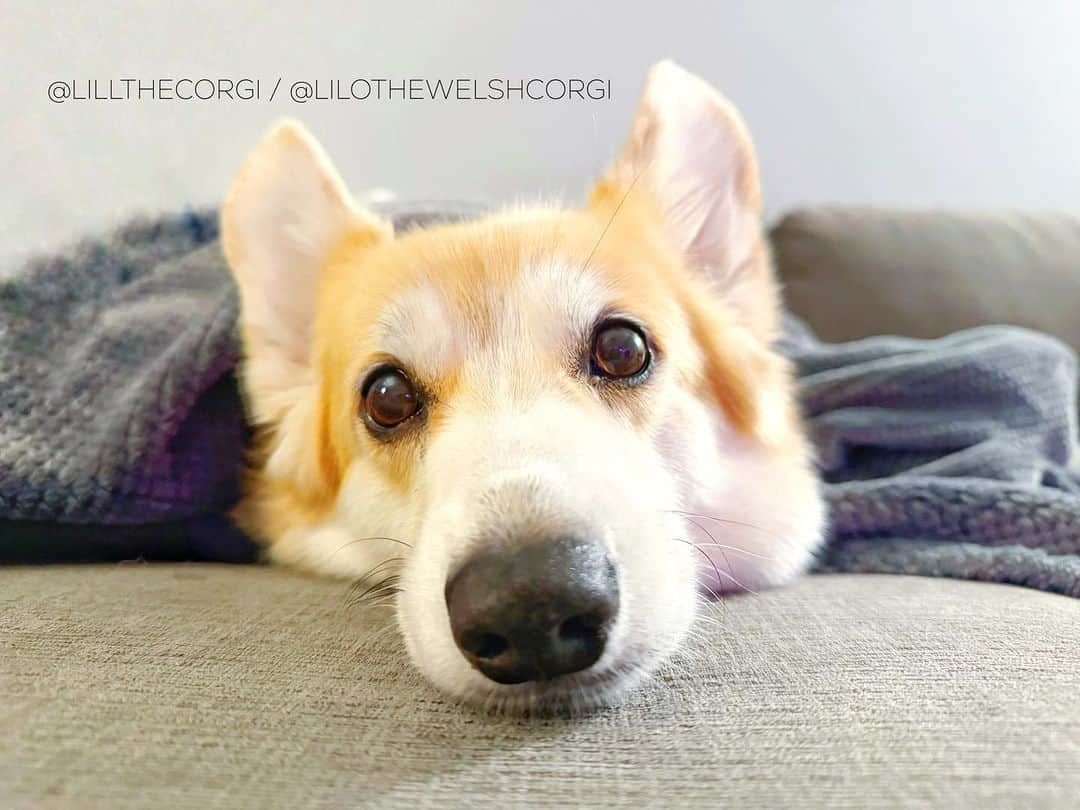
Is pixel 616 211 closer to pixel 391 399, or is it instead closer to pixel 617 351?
pixel 617 351

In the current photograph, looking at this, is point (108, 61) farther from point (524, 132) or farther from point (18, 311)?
point (524, 132)

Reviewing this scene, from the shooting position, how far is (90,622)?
0.84 meters

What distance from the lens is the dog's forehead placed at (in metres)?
1.02

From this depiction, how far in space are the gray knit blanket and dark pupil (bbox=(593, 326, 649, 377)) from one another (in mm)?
591

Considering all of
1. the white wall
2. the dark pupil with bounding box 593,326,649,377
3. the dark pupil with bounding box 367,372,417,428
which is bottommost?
the dark pupil with bounding box 367,372,417,428

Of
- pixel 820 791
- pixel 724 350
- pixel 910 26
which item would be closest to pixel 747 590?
pixel 724 350

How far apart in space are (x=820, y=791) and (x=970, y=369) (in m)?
1.33

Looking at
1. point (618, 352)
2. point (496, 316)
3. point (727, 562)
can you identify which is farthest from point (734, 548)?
point (496, 316)

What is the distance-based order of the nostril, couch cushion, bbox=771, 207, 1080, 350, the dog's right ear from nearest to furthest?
the nostril
the dog's right ear
couch cushion, bbox=771, 207, 1080, 350

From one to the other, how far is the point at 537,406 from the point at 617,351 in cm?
19

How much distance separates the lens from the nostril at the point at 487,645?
0.65 m

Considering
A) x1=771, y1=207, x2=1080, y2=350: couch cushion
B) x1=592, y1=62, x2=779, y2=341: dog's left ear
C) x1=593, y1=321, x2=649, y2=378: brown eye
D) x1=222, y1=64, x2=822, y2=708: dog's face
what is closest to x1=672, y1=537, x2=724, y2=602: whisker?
x1=222, y1=64, x2=822, y2=708: dog's face

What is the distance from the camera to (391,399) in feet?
3.48

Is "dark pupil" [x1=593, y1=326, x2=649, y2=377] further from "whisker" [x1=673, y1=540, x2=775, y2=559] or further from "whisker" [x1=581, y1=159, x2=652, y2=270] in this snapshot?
"whisker" [x1=673, y1=540, x2=775, y2=559]
